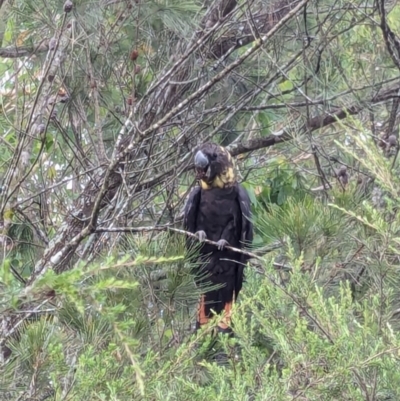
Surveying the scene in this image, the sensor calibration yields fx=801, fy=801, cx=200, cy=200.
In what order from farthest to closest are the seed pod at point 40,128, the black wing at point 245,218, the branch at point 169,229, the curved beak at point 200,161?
the black wing at point 245,218 → the curved beak at point 200,161 → the seed pod at point 40,128 → the branch at point 169,229

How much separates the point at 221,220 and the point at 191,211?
0.13 metres

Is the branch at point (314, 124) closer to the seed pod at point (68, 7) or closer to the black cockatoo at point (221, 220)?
the black cockatoo at point (221, 220)

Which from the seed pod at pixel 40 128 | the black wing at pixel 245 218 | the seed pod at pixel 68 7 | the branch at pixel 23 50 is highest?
the seed pod at pixel 68 7

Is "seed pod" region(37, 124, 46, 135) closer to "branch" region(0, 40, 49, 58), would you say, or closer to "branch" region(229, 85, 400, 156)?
"branch" region(0, 40, 49, 58)

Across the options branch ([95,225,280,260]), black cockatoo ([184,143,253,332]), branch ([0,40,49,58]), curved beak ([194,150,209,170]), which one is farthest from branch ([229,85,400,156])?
branch ([0,40,49,58])

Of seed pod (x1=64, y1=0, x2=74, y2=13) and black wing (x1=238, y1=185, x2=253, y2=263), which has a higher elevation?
seed pod (x1=64, y1=0, x2=74, y2=13)

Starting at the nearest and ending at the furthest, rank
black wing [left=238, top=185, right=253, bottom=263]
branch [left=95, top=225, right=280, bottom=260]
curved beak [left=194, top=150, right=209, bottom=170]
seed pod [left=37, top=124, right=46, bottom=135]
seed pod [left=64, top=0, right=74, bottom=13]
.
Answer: branch [left=95, top=225, right=280, bottom=260], seed pod [left=64, top=0, right=74, bottom=13], seed pod [left=37, top=124, right=46, bottom=135], curved beak [left=194, top=150, right=209, bottom=170], black wing [left=238, top=185, right=253, bottom=263]

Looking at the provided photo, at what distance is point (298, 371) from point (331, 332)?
12 cm

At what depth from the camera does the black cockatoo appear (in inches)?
124

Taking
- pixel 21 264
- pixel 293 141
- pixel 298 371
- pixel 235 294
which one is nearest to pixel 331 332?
pixel 298 371

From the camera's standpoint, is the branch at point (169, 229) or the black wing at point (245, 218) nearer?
the branch at point (169, 229)

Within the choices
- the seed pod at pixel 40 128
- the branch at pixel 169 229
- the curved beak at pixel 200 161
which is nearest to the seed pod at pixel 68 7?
the seed pod at pixel 40 128

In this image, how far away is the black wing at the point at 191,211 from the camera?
10.4 ft

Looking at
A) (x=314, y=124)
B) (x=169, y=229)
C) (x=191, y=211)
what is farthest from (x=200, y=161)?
(x=169, y=229)
